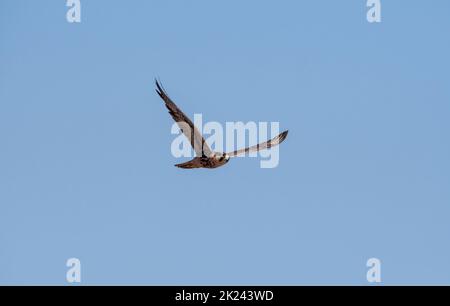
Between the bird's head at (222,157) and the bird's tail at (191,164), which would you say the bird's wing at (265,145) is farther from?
the bird's tail at (191,164)

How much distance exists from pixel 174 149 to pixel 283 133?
10.1ft

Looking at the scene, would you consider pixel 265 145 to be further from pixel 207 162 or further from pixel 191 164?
pixel 191 164

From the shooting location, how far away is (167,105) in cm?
2488

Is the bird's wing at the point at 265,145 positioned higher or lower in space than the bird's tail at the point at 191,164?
higher

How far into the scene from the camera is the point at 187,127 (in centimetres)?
2491

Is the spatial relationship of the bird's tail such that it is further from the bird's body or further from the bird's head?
the bird's head

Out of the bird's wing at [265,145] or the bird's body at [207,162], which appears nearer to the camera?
the bird's body at [207,162]

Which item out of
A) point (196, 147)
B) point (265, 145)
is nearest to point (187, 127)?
point (196, 147)

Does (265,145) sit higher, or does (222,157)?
(265,145)

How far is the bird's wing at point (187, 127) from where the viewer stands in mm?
24750

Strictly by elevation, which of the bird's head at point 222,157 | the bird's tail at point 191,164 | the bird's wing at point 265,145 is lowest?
the bird's tail at point 191,164

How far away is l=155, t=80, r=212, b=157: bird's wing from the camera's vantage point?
24750 mm
